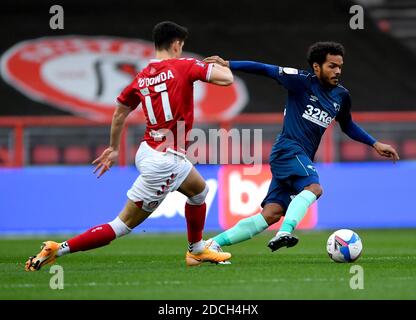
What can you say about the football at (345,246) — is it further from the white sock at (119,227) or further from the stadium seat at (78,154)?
the stadium seat at (78,154)

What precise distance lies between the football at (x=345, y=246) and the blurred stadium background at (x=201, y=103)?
5842 millimetres

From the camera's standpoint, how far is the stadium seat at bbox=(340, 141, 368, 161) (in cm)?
1791

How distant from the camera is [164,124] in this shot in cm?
852

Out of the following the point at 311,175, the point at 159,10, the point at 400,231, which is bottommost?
the point at 400,231

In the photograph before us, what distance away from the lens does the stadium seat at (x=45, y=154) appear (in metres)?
17.0

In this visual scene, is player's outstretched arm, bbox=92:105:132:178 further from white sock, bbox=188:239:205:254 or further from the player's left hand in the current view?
the player's left hand

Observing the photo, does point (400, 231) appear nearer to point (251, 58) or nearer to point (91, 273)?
point (251, 58)

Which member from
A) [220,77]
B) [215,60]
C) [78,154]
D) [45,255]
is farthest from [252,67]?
[78,154]

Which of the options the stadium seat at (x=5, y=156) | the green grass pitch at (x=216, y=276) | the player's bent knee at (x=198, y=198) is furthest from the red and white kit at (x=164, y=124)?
the stadium seat at (x=5, y=156)

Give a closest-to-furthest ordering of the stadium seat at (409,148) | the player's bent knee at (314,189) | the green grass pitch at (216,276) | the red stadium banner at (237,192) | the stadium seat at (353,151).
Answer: the green grass pitch at (216,276) → the player's bent knee at (314,189) → the red stadium banner at (237,192) → the stadium seat at (409,148) → the stadium seat at (353,151)

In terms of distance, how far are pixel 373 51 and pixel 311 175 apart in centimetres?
1151

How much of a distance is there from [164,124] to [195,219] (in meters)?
0.86

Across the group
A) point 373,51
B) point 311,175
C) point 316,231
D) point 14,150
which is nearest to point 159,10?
point 373,51

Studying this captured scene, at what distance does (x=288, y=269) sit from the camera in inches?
339
